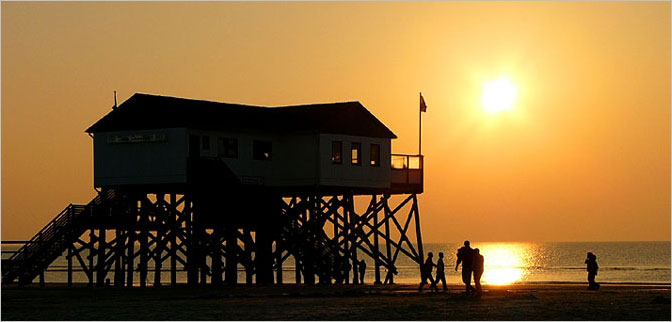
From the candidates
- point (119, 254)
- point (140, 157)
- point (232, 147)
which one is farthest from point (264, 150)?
point (119, 254)

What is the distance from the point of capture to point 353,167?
6512cm

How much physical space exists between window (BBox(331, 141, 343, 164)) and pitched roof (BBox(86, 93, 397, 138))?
0.53 m

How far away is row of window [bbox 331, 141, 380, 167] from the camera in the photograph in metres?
64.2

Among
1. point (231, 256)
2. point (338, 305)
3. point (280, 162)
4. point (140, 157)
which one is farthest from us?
point (231, 256)

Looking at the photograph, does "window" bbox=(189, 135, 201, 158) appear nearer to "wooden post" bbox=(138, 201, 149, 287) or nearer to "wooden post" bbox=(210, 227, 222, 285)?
"wooden post" bbox=(210, 227, 222, 285)

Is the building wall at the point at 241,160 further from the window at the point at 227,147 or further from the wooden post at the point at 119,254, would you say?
the wooden post at the point at 119,254

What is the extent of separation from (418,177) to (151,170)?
1484 cm

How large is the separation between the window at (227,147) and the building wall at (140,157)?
2151 millimetres

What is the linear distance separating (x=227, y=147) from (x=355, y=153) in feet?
21.1

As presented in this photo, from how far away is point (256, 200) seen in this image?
62812 millimetres

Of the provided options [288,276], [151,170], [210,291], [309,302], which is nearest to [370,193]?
[151,170]

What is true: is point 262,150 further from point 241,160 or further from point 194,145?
point 194,145

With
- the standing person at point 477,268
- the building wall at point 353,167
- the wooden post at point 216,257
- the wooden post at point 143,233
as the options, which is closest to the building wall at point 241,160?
the building wall at point 353,167

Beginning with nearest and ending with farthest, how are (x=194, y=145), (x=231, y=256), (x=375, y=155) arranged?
1. (x=194, y=145)
2. (x=231, y=256)
3. (x=375, y=155)
